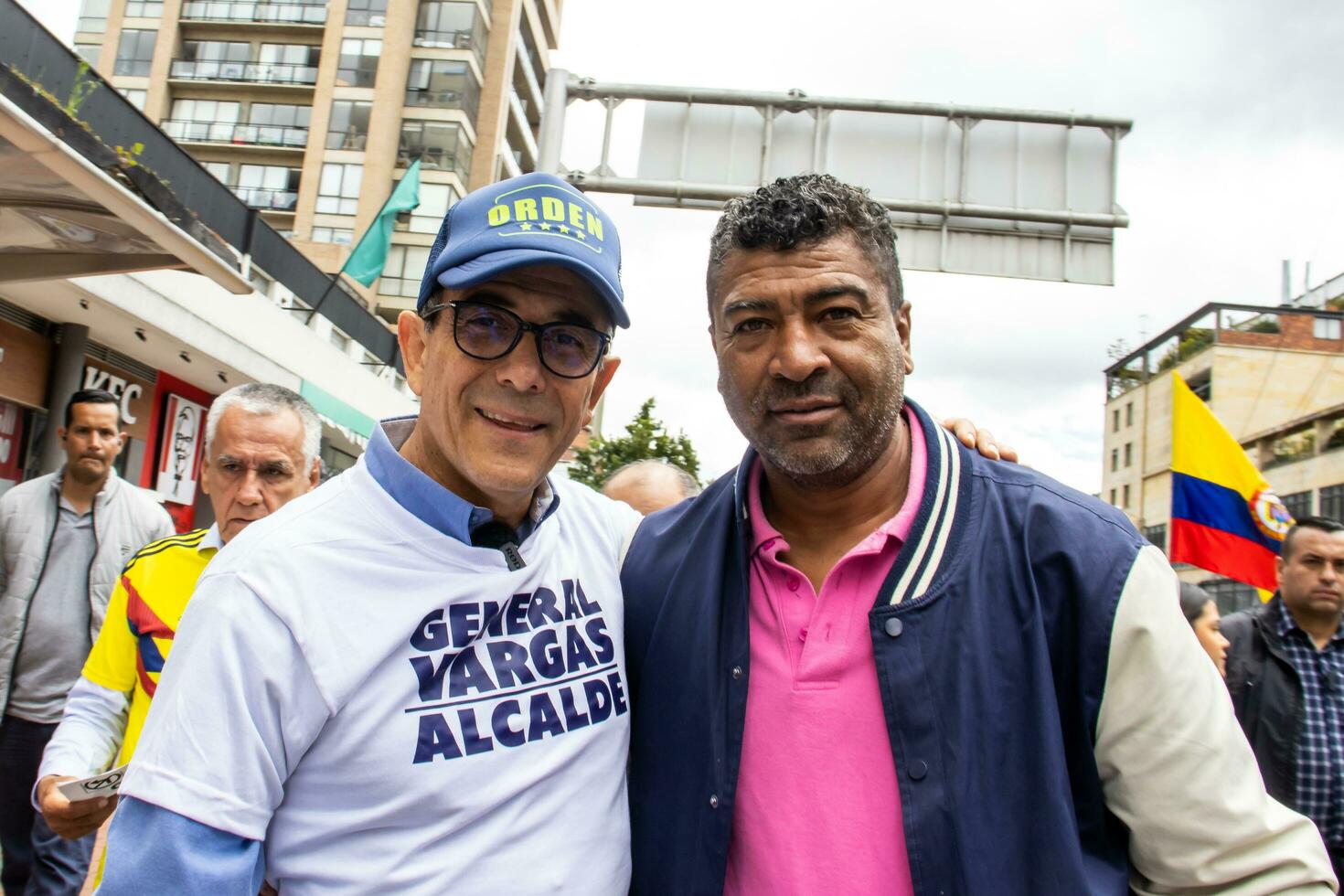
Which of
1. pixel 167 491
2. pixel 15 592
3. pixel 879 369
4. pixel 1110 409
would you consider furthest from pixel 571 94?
pixel 1110 409

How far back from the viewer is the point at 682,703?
2002mm

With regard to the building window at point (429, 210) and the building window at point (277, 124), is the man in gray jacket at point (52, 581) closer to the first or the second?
the building window at point (429, 210)

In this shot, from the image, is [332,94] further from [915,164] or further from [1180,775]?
[1180,775]

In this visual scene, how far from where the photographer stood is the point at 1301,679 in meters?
4.24

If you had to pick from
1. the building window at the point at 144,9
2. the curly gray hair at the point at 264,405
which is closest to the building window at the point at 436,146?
the building window at the point at 144,9

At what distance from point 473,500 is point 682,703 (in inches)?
25.9

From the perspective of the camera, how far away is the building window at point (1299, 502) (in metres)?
28.2

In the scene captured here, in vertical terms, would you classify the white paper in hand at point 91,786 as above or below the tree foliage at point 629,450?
below

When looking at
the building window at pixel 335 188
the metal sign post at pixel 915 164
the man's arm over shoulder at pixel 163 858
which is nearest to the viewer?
the man's arm over shoulder at pixel 163 858

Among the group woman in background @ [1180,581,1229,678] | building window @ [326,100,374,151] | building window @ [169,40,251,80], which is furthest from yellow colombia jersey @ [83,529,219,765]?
building window @ [169,40,251,80]

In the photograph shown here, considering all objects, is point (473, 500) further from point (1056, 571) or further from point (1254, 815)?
point (1254, 815)

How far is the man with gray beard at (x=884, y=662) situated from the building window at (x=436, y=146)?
3331cm

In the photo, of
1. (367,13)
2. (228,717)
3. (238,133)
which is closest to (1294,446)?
(228,717)

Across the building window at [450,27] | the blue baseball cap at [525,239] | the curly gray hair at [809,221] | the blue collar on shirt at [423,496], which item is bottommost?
the blue collar on shirt at [423,496]
